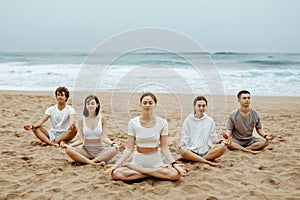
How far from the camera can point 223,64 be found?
89.7 ft

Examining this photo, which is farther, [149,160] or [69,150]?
[69,150]

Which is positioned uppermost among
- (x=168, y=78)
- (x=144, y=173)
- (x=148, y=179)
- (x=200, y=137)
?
(x=168, y=78)

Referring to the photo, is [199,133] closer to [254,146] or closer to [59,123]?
[254,146]

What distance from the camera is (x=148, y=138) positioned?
3.89m

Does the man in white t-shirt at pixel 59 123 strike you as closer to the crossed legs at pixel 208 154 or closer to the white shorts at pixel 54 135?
the white shorts at pixel 54 135

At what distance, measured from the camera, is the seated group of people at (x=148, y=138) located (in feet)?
12.9

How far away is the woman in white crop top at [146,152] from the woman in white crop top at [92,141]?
74cm

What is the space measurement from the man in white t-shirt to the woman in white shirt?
2.08 m

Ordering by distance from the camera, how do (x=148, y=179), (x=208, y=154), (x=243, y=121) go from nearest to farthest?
(x=148, y=179)
(x=208, y=154)
(x=243, y=121)

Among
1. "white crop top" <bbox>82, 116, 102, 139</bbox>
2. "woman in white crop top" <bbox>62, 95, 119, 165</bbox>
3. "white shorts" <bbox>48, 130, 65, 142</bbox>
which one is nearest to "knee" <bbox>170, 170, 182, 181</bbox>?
"woman in white crop top" <bbox>62, 95, 119, 165</bbox>

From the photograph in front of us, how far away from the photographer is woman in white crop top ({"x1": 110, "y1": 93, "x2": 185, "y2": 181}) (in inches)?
153

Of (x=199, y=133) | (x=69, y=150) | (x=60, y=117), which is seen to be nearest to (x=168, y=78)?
(x=60, y=117)

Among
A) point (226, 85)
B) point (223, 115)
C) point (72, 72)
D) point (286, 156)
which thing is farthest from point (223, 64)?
point (286, 156)

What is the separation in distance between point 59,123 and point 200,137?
2640 millimetres
